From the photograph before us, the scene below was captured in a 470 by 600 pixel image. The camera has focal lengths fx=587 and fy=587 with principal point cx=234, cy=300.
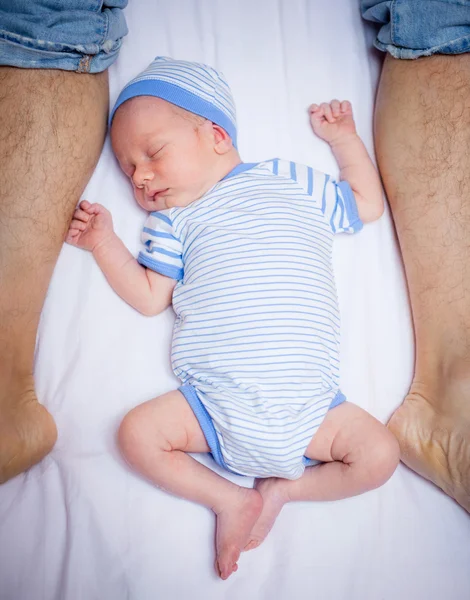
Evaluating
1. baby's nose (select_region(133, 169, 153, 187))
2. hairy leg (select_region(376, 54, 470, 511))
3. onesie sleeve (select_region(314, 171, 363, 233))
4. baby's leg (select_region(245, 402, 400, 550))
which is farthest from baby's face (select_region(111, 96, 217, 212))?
baby's leg (select_region(245, 402, 400, 550))

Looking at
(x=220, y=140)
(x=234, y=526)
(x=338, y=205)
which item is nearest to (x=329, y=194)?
(x=338, y=205)

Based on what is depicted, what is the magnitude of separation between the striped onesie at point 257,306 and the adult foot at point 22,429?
0.99ft

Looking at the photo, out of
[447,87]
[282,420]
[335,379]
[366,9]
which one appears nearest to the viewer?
[282,420]

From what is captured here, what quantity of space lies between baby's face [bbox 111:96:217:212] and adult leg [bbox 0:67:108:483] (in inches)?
4.1

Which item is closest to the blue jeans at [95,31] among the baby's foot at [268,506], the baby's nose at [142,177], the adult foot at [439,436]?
the baby's nose at [142,177]

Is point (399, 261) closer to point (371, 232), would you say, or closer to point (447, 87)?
point (371, 232)

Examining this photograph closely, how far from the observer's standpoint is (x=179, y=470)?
46.4 inches

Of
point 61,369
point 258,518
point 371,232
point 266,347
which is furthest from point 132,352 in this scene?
point 371,232

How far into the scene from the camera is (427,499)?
4.10ft

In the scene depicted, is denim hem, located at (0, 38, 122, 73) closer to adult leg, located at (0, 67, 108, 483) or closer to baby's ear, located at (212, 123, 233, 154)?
adult leg, located at (0, 67, 108, 483)

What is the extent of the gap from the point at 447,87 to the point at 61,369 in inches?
44.7

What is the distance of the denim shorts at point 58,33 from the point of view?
4.24 feet

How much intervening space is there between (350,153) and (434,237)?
303 mm

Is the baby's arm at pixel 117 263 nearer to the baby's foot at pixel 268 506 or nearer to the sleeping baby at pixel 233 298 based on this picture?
the sleeping baby at pixel 233 298
